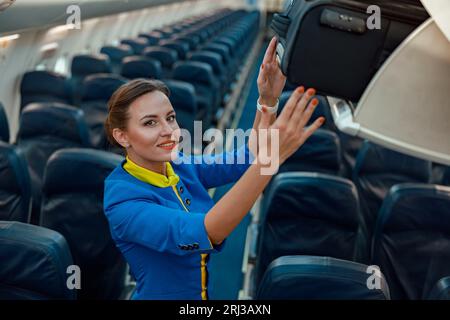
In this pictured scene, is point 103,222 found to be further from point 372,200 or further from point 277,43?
point 372,200

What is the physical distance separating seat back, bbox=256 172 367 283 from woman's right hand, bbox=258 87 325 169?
51.5 inches

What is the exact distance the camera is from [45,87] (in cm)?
515

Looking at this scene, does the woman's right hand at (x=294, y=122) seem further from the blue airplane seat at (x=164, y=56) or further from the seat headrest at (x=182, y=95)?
the blue airplane seat at (x=164, y=56)

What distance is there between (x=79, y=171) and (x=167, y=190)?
96 cm

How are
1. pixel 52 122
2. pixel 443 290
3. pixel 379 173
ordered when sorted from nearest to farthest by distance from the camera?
pixel 443 290, pixel 52 122, pixel 379 173

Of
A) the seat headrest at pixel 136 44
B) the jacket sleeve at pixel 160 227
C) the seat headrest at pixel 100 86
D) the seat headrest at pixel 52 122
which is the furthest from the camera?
the seat headrest at pixel 136 44

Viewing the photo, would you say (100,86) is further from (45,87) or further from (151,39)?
(151,39)

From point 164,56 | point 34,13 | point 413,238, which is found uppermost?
point 164,56

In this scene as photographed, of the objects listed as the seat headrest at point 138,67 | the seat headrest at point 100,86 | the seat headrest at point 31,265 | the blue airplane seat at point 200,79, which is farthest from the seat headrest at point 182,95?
the seat headrest at point 31,265

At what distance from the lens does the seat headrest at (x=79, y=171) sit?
2.48 metres

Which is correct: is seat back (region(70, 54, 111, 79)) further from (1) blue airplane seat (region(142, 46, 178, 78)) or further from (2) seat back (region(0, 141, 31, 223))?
(2) seat back (region(0, 141, 31, 223))

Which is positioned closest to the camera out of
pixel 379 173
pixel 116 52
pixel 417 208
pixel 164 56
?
pixel 417 208

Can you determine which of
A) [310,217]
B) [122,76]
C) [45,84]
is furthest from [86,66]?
[310,217]
